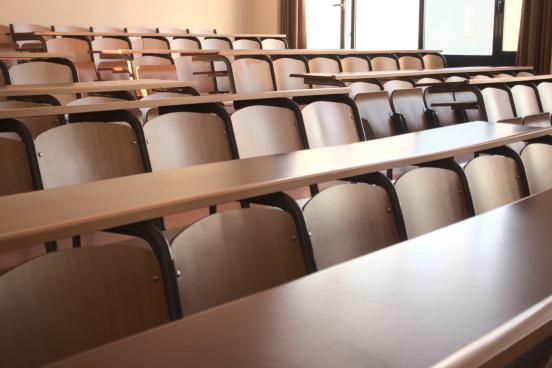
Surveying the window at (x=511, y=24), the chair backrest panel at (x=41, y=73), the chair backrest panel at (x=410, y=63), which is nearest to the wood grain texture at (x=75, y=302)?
the chair backrest panel at (x=41, y=73)

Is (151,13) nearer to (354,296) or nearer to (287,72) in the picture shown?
(287,72)

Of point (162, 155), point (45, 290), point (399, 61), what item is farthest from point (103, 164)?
point (399, 61)

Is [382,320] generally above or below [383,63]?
below

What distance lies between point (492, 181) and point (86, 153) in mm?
1582

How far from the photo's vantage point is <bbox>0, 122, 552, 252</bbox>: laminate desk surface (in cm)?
150

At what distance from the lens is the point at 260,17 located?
10.7 metres

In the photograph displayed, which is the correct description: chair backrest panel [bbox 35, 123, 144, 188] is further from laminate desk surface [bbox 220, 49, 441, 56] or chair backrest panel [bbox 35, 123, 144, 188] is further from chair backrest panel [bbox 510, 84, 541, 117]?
chair backrest panel [bbox 510, 84, 541, 117]

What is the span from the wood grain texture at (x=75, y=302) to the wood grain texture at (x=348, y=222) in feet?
2.01

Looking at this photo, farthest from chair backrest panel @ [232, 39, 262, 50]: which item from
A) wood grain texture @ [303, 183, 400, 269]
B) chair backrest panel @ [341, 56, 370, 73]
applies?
wood grain texture @ [303, 183, 400, 269]

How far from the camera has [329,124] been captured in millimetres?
3527

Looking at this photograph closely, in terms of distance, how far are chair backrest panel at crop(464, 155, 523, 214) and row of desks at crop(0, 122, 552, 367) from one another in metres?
0.61

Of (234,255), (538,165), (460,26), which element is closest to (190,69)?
(538,165)

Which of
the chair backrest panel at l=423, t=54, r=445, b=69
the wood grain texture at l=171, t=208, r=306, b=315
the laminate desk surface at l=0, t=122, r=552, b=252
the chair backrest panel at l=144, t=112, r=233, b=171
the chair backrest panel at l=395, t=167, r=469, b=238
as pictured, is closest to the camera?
the laminate desk surface at l=0, t=122, r=552, b=252

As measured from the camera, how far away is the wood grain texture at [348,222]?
1.96m
